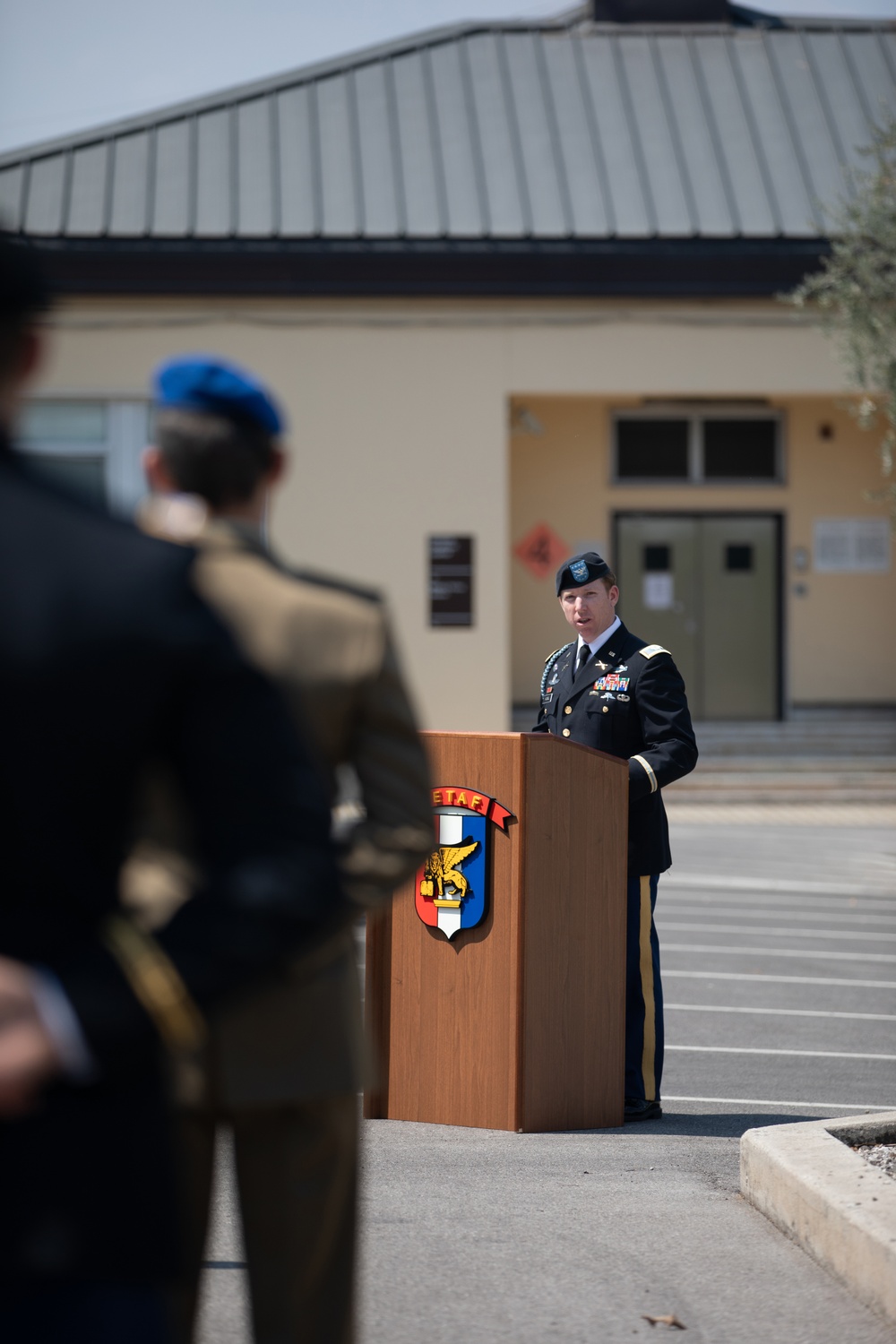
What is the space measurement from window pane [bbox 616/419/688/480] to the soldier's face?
13759 millimetres

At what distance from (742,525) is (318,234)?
6.29 meters

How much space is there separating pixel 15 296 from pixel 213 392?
1.61 ft

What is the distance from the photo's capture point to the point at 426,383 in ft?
56.3

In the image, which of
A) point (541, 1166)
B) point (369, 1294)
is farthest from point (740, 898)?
point (369, 1294)

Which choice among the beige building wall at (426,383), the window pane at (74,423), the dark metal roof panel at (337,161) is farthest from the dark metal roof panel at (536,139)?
the window pane at (74,423)

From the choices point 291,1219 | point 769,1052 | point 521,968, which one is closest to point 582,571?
point 521,968

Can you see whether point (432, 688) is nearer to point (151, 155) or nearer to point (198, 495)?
point (151, 155)

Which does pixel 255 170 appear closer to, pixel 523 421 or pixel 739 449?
pixel 523 421

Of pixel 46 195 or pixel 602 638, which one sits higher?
pixel 46 195

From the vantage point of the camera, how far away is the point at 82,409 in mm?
17312

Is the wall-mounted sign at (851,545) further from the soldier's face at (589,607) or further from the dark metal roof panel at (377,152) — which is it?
the soldier's face at (589,607)

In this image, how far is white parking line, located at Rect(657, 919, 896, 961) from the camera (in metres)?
9.99

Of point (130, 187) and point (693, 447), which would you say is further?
point (693, 447)

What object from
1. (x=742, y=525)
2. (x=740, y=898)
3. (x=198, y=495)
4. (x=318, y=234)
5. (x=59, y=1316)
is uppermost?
(x=318, y=234)
